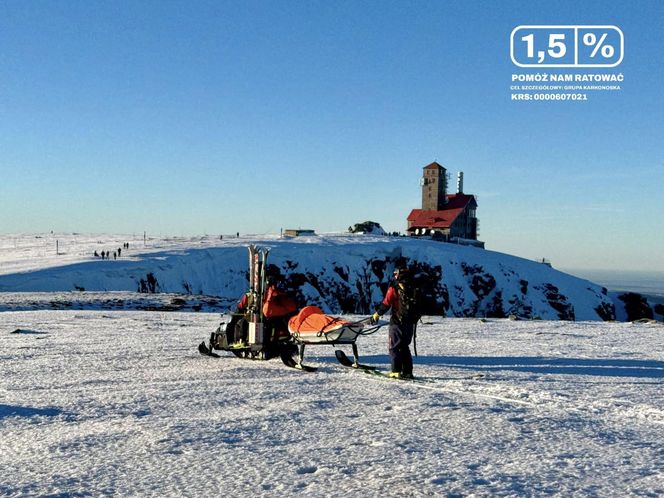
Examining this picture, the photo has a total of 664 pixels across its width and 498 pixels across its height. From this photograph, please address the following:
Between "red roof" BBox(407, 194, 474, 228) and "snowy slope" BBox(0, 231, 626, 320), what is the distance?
15.5 metres

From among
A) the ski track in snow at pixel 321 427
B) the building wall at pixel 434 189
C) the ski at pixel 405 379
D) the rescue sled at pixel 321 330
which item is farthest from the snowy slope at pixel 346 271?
the ski at pixel 405 379

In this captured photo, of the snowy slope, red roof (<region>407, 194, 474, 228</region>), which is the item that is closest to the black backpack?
the snowy slope

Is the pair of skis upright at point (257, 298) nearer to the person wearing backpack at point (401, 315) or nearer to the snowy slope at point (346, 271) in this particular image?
the person wearing backpack at point (401, 315)

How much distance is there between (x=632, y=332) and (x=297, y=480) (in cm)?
1992

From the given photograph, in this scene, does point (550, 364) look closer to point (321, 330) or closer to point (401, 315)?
point (401, 315)

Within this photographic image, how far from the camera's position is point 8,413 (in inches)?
311

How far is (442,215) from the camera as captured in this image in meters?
123

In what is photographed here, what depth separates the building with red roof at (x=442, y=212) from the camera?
397ft

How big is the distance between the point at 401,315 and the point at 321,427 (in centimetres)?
423

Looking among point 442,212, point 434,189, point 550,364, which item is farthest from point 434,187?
point 550,364

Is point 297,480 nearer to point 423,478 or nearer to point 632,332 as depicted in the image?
point 423,478

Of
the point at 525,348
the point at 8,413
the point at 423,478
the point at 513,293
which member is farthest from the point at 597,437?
the point at 513,293

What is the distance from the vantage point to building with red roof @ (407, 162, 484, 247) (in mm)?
121000

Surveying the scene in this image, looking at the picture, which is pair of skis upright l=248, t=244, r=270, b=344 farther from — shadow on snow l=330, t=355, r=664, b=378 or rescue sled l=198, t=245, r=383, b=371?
shadow on snow l=330, t=355, r=664, b=378
